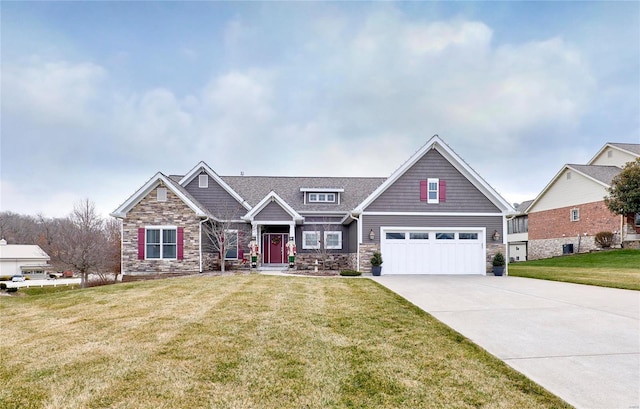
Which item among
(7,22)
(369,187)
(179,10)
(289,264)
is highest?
(179,10)

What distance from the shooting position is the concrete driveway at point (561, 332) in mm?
4094

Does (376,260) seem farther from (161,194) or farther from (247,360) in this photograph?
(247,360)

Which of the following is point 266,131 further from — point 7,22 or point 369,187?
point 7,22

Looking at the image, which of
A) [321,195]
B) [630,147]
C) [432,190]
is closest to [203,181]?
[321,195]

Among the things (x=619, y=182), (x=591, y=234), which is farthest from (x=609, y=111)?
(x=591, y=234)

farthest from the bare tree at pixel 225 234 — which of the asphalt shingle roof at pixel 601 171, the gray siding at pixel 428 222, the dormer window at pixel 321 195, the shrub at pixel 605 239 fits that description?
the asphalt shingle roof at pixel 601 171

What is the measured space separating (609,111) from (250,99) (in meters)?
21.0

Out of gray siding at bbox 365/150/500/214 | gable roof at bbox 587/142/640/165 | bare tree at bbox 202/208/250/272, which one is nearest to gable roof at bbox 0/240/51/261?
bare tree at bbox 202/208/250/272

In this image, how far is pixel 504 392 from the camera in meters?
3.88

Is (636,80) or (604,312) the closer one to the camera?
(604,312)

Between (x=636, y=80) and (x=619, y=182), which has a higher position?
(x=636, y=80)

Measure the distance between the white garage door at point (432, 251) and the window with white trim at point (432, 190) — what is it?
150 centimetres

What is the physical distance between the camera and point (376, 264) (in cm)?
1627

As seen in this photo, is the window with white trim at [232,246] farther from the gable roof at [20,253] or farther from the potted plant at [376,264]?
the gable roof at [20,253]
